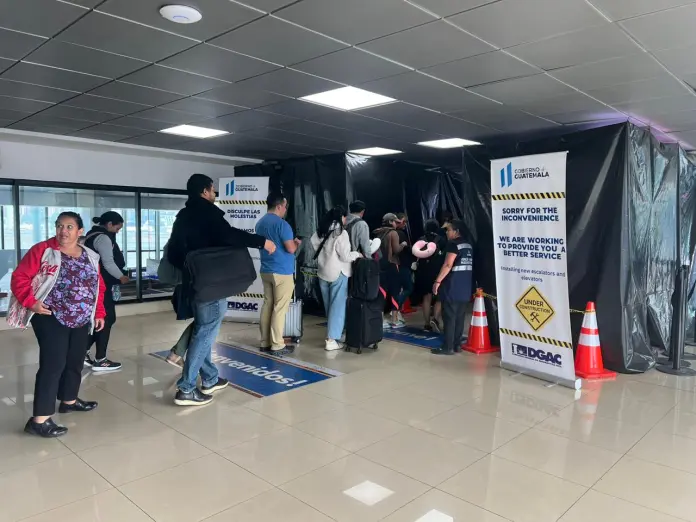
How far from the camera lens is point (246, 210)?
257 inches

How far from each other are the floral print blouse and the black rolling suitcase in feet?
8.32

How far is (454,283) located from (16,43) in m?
3.92

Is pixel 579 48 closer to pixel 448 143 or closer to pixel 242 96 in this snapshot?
pixel 242 96

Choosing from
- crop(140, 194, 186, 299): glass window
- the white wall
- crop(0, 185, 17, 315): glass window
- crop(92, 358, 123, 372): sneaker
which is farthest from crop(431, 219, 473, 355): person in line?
crop(0, 185, 17, 315): glass window

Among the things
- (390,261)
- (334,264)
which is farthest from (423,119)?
(390,261)

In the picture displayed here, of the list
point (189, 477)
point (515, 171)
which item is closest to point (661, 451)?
point (515, 171)

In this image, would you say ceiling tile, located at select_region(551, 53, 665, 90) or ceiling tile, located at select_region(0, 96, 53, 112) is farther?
ceiling tile, located at select_region(0, 96, 53, 112)

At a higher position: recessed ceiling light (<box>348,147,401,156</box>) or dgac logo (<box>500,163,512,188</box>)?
recessed ceiling light (<box>348,147,401,156</box>)

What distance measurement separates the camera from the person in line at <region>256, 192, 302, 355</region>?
466 centimetres

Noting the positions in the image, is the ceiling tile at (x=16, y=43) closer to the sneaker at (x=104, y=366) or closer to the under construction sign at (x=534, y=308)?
the sneaker at (x=104, y=366)

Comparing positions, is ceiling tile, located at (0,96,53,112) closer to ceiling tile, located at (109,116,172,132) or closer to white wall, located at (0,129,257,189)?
ceiling tile, located at (109,116,172,132)

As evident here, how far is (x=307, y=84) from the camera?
12.6ft

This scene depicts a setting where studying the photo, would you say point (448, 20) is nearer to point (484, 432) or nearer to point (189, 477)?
point (484, 432)

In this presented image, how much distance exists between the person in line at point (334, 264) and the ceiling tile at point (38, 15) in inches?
107
